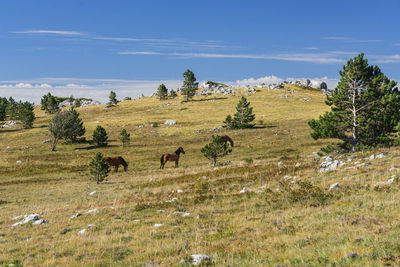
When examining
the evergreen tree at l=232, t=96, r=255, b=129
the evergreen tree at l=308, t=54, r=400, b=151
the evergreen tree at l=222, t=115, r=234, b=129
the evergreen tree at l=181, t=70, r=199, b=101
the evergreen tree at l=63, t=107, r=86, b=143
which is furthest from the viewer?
the evergreen tree at l=181, t=70, r=199, b=101

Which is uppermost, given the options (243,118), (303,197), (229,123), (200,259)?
(243,118)

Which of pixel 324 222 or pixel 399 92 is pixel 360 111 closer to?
pixel 399 92

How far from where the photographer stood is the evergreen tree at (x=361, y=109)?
92.0 feet

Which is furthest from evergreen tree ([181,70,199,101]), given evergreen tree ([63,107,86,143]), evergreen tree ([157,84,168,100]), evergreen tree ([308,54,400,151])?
evergreen tree ([308,54,400,151])

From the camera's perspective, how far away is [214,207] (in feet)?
46.8

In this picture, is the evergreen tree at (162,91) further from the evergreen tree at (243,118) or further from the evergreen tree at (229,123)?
the evergreen tree at (229,123)

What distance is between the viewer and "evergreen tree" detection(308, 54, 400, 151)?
2803 centimetres

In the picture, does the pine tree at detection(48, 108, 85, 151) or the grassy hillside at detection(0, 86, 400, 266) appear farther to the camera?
the pine tree at detection(48, 108, 85, 151)

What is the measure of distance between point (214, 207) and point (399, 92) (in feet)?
82.7

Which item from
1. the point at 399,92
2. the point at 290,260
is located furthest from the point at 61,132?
the point at 290,260

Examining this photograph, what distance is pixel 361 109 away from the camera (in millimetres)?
29469

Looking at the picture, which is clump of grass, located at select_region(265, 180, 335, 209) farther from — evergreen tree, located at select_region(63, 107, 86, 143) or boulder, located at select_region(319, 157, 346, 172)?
evergreen tree, located at select_region(63, 107, 86, 143)

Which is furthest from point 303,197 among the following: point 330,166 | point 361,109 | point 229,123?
point 229,123

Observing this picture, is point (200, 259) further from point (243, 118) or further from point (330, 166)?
point (243, 118)
